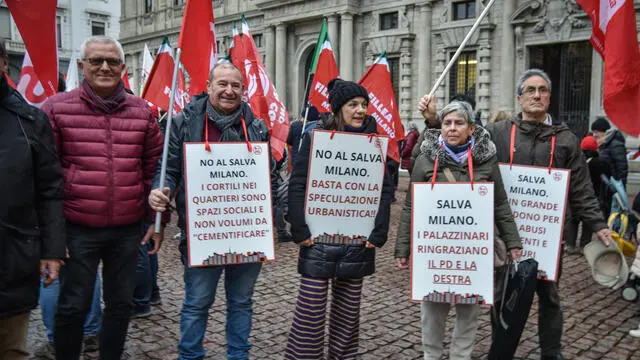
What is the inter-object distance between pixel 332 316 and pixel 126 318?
1.31 metres

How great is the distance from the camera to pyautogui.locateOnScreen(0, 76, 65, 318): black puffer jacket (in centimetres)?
248

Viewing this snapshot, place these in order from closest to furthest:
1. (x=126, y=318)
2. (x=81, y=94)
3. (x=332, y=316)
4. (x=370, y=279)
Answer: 1. (x=81, y=94)
2. (x=126, y=318)
3. (x=332, y=316)
4. (x=370, y=279)

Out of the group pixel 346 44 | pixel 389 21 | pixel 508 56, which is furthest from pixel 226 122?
pixel 346 44

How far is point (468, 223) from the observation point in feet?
10.4

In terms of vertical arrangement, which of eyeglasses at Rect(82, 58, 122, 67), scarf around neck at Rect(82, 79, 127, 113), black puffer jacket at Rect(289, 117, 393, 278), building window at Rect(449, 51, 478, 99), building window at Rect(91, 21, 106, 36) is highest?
building window at Rect(91, 21, 106, 36)

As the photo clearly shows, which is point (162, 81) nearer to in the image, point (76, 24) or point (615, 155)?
point (615, 155)

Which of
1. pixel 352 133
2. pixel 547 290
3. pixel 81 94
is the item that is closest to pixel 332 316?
pixel 352 133

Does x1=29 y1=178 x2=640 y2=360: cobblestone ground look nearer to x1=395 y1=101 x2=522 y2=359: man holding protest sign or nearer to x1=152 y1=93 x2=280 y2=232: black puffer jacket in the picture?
x1=395 y1=101 x2=522 y2=359: man holding protest sign

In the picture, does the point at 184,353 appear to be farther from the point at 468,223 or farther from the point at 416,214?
the point at 468,223

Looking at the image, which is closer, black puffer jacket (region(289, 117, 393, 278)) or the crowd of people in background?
Answer: the crowd of people in background

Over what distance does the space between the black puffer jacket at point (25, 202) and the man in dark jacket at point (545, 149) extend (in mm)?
2764

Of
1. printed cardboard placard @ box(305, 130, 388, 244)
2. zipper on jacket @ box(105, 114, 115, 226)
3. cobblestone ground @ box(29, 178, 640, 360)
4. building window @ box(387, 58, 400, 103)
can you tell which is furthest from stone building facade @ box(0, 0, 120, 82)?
printed cardboard placard @ box(305, 130, 388, 244)

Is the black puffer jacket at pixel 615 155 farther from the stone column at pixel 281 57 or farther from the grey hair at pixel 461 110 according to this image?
the stone column at pixel 281 57

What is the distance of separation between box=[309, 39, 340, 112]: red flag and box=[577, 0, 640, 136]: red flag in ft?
15.4
